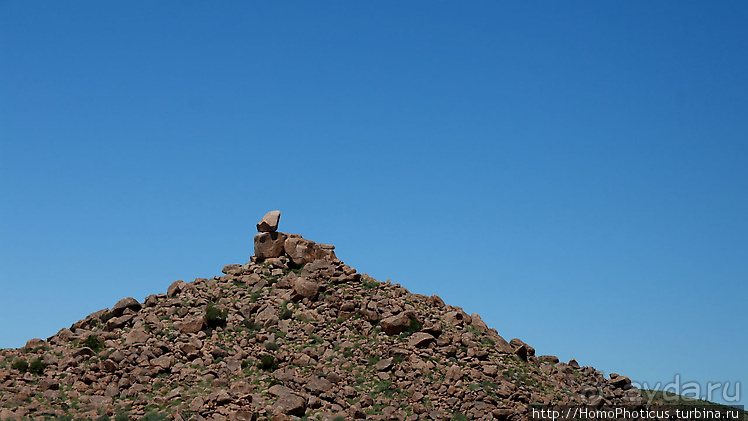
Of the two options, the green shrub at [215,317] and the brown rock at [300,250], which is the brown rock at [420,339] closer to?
the brown rock at [300,250]

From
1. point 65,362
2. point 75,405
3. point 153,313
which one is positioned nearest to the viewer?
point 75,405

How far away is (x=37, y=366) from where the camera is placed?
44688 millimetres

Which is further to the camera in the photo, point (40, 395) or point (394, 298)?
point (394, 298)

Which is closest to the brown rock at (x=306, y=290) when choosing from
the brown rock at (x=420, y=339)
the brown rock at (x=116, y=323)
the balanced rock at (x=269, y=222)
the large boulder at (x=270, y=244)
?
the large boulder at (x=270, y=244)

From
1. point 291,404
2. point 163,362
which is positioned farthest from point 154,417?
point 291,404

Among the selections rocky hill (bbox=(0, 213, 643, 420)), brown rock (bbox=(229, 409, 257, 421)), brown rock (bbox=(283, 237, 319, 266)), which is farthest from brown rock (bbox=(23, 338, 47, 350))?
brown rock (bbox=(229, 409, 257, 421))

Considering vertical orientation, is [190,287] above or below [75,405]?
above

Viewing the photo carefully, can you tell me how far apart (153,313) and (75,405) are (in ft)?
29.1

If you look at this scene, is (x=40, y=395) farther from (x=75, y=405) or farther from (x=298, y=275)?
(x=298, y=275)

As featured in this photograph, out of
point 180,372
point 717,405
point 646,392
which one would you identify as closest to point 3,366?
point 180,372

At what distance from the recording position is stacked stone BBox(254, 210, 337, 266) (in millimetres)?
52875

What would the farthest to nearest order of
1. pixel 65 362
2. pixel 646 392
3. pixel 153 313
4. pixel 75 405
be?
1. pixel 646 392
2. pixel 153 313
3. pixel 65 362
4. pixel 75 405

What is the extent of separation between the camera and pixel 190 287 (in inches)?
2048

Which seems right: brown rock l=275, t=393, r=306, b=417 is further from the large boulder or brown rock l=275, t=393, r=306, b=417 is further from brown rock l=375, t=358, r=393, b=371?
the large boulder
